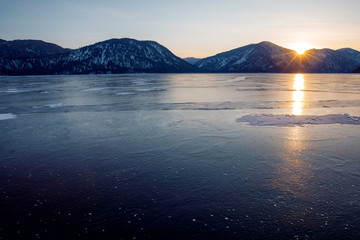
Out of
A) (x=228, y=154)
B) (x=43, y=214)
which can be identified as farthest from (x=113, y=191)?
(x=228, y=154)

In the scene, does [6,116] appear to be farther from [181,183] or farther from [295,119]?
[295,119]

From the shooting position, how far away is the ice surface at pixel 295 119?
14016 mm

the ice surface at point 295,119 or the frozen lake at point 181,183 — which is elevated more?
the ice surface at point 295,119

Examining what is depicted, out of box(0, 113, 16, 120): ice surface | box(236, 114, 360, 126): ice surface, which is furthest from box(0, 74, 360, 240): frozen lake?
box(0, 113, 16, 120): ice surface

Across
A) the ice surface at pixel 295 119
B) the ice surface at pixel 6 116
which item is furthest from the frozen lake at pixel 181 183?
the ice surface at pixel 6 116

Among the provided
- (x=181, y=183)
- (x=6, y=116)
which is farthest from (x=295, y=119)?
(x=6, y=116)

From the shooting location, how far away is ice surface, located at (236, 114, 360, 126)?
46.0 feet

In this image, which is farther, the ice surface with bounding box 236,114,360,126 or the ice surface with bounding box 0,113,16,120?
the ice surface with bounding box 0,113,16,120

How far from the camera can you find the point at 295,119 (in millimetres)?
15000

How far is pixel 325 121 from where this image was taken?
14227 millimetres

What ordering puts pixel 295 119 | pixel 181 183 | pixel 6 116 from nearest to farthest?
1. pixel 181 183
2. pixel 295 119
3. pixel 6 116

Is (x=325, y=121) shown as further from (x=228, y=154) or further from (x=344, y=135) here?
(x=228, y=154)

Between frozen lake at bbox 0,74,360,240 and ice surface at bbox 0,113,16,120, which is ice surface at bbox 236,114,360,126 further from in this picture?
ice surface at bbox 0,113,16,120

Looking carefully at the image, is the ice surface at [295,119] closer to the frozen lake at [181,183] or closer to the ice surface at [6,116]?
the frozen lake at [181,183]
